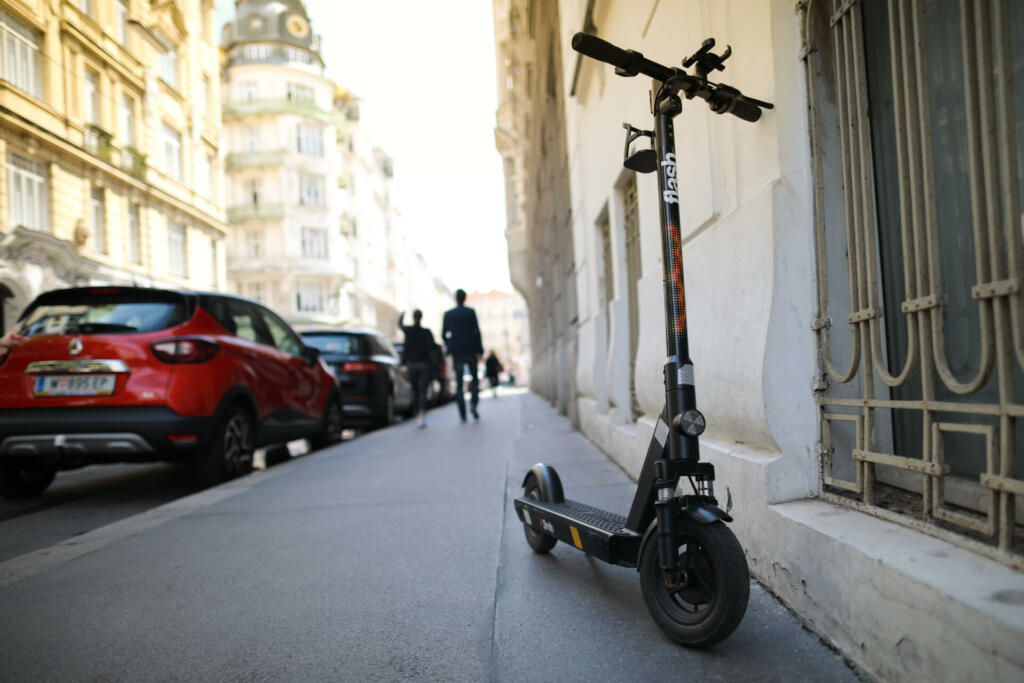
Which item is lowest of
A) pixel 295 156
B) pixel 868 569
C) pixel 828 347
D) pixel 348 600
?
pixel 348 600

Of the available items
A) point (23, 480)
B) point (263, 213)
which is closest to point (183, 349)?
point (23, 480)

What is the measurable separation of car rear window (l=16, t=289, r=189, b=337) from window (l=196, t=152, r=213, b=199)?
24.0m

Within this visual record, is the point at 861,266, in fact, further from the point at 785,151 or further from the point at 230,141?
the point at 230,141

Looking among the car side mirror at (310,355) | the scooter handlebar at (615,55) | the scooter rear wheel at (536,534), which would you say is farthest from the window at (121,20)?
the scooter handlebar at (615,55)

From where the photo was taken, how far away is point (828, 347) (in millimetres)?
2539

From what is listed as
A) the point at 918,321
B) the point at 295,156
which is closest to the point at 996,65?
the point at 918,321

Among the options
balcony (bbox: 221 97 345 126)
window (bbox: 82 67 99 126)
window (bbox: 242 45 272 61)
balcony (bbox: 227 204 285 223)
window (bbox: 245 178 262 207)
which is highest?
window (bbox: 242 45 272 61)

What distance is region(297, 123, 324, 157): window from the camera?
45250 millimetres

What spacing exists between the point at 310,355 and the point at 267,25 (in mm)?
46648

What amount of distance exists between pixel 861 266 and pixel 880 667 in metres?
1.24

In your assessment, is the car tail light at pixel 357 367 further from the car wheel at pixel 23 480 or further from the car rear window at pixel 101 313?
the car rear window at pixel 101 313

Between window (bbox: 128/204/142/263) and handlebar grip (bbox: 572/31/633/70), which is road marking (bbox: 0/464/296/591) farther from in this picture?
window (bbox: 128/204/142/263)

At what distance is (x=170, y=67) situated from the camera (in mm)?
24734

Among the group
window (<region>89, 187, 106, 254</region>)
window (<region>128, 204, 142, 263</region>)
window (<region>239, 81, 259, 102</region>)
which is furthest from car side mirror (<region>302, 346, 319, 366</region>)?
window (<region>239, 81, 259, 102</region>)
